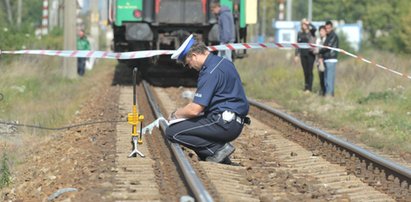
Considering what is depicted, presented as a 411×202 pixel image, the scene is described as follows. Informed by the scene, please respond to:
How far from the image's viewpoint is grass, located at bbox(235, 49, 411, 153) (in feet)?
38.7

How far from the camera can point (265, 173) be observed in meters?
8.05

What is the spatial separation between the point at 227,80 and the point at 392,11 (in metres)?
73.6

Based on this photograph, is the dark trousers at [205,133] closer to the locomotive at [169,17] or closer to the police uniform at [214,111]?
the police uniform at [214,111]

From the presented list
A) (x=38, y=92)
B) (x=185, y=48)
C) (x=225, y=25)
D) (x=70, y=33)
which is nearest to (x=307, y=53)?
(x=225, y=25)

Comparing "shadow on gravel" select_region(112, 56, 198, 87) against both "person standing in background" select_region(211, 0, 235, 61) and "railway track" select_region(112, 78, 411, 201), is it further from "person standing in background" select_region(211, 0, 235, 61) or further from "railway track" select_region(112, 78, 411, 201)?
"railway track" select_region(112, 78, 411, 201)

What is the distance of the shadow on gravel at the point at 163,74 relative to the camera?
70.5 feet

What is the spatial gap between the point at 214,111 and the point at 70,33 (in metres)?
16.6

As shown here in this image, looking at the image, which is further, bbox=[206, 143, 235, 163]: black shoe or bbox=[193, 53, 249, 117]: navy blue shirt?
bbox=[206, 143, 235, 163]: black shoe

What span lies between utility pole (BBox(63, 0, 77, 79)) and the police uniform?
15919mm

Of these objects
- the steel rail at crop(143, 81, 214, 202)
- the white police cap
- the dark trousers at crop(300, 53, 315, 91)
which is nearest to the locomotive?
the dark trousers at crop(300, 53, 315, 91)

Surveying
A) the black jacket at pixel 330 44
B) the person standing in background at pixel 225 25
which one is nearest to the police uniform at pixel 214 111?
the person standing in background at pixel 225 25

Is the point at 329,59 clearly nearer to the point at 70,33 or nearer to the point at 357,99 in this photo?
the point at 357,99

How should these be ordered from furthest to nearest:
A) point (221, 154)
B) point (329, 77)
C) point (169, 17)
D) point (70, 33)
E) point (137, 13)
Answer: point (70, 33)
point (169, 17)
point (137, 13)
point (329, 77)
point (221, 154)

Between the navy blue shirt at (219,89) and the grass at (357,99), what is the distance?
2882mm
